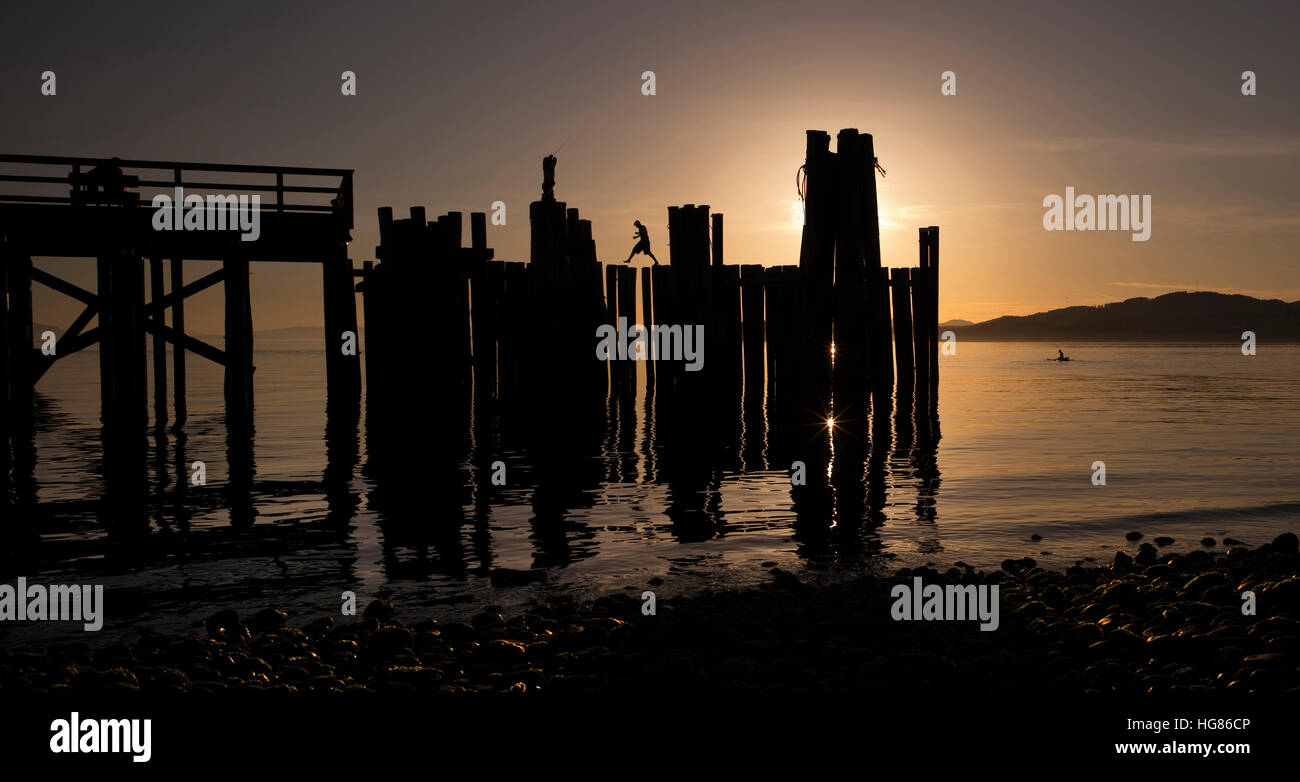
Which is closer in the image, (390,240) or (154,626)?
(154,626)

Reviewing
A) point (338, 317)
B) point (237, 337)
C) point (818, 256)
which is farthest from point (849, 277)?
point (237, 337)

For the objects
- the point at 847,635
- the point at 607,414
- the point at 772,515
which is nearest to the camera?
the point at 847,635

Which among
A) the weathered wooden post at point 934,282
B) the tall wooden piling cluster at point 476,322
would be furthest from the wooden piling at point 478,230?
the weathered wooden post at point 934,282

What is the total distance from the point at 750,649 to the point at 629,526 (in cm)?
518

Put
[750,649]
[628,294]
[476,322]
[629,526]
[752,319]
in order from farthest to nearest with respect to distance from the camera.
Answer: [628,294] < [752,319] < [476,322] < [629,526] < [750,649]

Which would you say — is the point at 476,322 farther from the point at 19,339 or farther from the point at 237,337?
the point at 19,339

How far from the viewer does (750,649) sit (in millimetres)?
5902

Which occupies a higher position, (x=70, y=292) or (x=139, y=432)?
(x=70, y=292)

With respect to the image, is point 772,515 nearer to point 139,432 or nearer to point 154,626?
point 154,626

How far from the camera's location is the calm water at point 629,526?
27.3 ft

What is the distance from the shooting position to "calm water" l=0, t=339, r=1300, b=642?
27.3ft

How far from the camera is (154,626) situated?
7129mm
